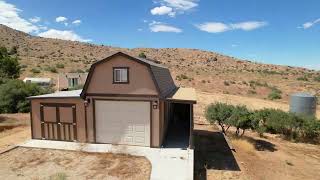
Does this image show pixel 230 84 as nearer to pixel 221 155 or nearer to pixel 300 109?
pixel 300 109

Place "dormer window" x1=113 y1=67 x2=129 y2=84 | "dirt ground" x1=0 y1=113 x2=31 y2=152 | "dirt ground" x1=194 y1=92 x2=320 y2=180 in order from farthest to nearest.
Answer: "dirt ground" x1=0 y1=113 x2=31 y2=152
"dormer window" x1=113 y1=67 x2=129 y2=84
"dirt ground" x1=194 y1=92 x2=320 y2=180

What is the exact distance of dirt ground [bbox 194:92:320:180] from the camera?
1427 centimetres

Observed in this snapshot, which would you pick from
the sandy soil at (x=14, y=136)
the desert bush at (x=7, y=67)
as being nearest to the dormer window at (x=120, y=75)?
the sandy soil at (x=14, y=136)

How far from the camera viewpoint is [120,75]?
1530 centimetres

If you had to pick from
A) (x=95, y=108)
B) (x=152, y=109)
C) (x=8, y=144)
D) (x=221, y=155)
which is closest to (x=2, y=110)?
(x=8, y=144)

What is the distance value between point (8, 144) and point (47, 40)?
90310 mm

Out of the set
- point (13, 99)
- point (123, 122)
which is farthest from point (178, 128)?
point (13, 99)

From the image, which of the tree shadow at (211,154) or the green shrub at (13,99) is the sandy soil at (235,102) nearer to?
the tree shadow at (211,154)

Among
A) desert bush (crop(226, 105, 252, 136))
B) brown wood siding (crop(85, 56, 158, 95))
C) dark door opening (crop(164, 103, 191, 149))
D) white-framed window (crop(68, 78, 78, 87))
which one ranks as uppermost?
brown wood siding (crop(85, 56, 158, 95))

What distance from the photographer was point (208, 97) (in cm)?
3841

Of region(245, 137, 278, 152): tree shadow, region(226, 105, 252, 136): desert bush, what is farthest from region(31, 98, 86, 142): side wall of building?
region(245, 137, 278, 152): tree shadow

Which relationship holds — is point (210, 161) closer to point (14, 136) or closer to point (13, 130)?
point (14, 136)

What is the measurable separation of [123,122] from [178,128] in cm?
591

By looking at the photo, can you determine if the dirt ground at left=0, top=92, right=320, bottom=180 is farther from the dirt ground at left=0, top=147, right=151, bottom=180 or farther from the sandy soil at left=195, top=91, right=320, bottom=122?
the sandy soil at left=195, top=91, right=320, bottom=122
